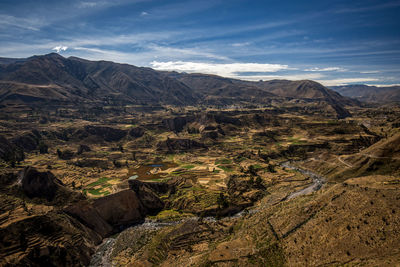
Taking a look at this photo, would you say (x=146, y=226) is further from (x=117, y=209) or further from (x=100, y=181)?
(x=100, y=181)

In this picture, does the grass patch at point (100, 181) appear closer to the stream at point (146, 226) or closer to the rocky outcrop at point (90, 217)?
the rocky outcrop at point (90, 217)

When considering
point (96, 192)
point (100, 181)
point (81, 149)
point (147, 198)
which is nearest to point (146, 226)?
point (147, 198)

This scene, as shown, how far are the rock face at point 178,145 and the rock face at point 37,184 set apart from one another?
10383 cm

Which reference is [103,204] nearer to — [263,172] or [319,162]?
[263,172]

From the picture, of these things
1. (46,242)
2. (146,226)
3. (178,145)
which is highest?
(46,242)

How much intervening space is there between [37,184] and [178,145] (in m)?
114

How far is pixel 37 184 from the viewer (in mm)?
68312

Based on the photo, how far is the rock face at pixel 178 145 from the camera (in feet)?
572

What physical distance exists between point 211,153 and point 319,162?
70.9 metres

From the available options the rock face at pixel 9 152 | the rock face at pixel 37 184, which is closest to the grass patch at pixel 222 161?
the rock face at pixel 37 184

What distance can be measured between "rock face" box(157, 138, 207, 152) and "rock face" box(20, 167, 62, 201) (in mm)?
103833

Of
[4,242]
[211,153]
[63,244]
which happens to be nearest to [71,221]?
[63,244]

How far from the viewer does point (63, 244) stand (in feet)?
177

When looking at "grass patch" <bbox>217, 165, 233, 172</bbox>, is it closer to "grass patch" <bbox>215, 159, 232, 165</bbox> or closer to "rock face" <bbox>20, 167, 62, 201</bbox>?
"grass patch" <bbox>215, 159, 232, 165</bbox>
